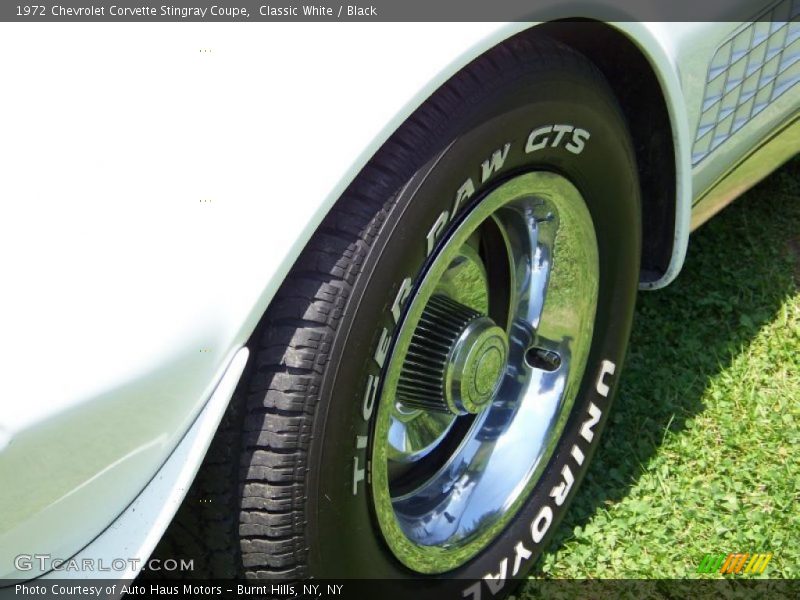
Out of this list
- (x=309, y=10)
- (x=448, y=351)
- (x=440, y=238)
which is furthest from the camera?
(x=448, y=351)

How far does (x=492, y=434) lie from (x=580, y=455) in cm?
19

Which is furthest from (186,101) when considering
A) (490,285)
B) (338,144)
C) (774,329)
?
(774,329)

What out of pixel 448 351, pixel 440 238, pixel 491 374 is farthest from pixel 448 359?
pixel 440 238

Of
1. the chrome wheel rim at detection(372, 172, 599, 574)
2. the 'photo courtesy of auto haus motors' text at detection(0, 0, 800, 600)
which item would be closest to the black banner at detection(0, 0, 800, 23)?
the 'photo courtesy of auto haus motors' text at detection(0, 0, 800, 600)

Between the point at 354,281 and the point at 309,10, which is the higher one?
the point at 309,10

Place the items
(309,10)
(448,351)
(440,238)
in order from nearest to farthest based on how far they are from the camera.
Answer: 1. (309,10)
2. (440,238)
3. (448,351)

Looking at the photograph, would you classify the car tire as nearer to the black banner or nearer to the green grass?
the black banner

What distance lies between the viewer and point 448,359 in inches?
65.9

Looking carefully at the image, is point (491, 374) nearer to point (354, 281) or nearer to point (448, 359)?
point (448, 359)

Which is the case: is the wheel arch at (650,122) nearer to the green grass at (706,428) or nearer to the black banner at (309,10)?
the black banner at (309,10)

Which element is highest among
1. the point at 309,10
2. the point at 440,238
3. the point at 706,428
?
the point at 309,10

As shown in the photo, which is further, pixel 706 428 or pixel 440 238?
pixel 706 428

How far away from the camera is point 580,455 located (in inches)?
79.4

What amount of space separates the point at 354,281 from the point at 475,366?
18.3 inches
